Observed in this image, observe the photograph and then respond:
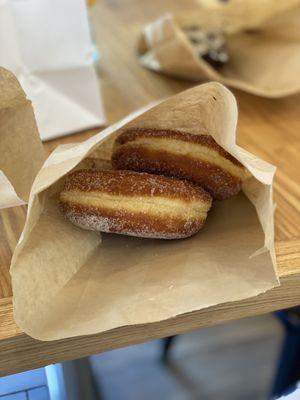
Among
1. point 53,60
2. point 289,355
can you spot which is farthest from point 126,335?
point 289,355

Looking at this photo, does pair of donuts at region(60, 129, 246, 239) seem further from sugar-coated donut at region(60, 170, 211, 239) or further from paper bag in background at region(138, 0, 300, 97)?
paper bag in background at region(138, 0, 300, 97)

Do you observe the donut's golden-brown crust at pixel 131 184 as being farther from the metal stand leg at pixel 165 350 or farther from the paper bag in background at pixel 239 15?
the metal stand leg at pixel 165 350

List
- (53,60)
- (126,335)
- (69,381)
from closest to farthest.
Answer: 1. (126,335)
2. (69,381)
3. (53,60)

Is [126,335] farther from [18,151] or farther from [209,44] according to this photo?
[209,44]

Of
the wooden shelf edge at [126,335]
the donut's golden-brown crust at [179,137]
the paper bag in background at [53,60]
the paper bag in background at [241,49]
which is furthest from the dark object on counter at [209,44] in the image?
the wooden shelf edge at [126,335]

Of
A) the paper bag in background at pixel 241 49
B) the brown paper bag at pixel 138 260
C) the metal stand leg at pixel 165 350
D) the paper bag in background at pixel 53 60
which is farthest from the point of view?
the metal stand leg at pixel 165 350

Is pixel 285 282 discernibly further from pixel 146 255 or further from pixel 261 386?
pixel 261 386
